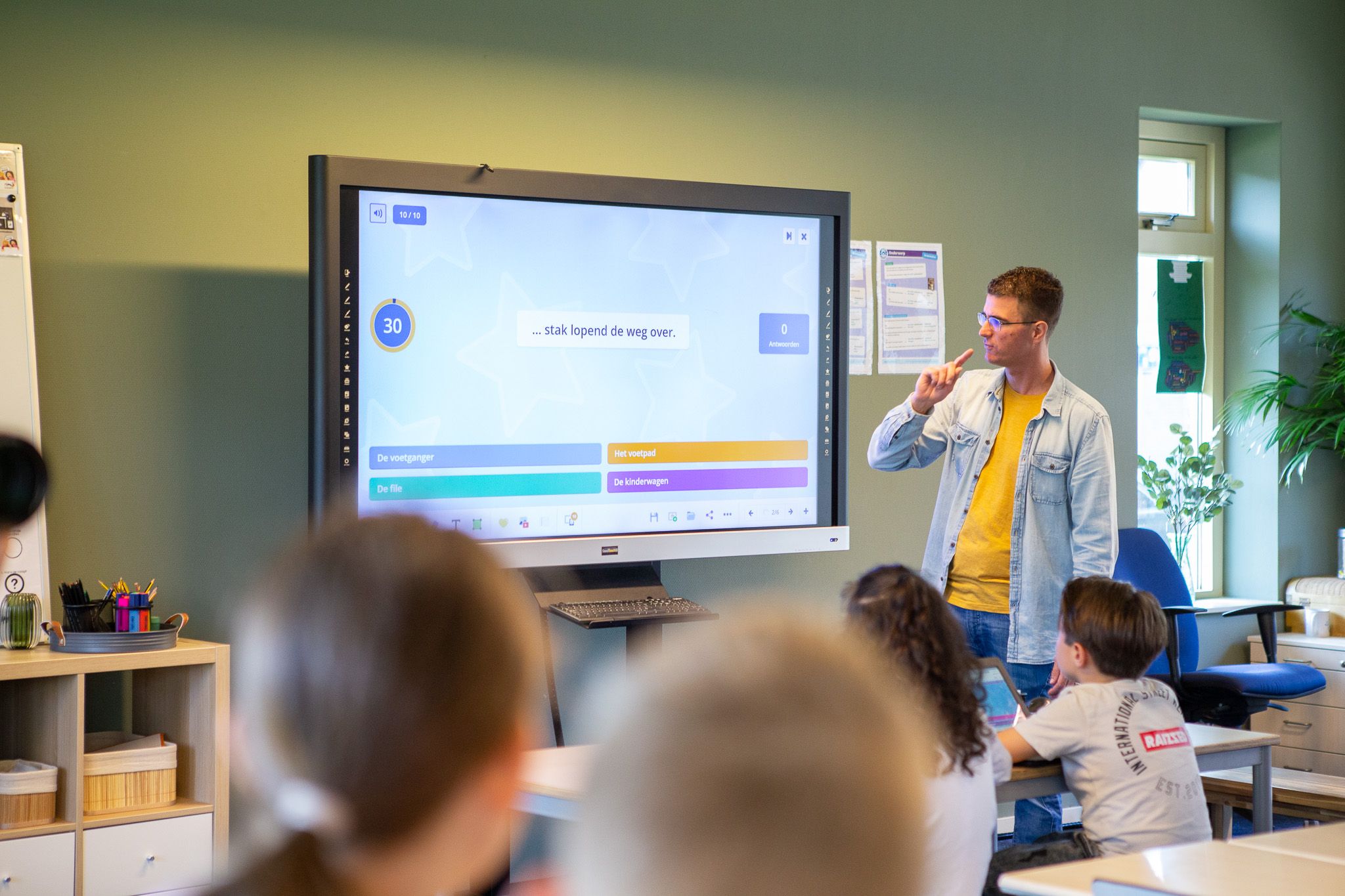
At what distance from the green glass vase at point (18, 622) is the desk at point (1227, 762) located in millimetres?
2018

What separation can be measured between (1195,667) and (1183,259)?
1765 millimetres

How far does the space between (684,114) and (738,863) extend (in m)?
3.67

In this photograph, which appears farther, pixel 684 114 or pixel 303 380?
pixel 684 114

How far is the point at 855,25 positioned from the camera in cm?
426

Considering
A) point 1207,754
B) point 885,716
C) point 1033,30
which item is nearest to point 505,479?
point 1207,754

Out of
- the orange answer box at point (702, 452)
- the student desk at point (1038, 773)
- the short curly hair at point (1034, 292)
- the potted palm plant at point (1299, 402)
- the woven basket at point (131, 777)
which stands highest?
the short curly hair at point (1034, 292)

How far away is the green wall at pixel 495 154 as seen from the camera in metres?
3.12

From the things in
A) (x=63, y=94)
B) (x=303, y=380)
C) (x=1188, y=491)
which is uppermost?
(x=63, y=94)

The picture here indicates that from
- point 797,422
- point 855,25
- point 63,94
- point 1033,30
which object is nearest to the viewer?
point 63,94

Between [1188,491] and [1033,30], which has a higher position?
[1033,30]

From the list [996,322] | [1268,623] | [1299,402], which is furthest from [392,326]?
[1299,402]

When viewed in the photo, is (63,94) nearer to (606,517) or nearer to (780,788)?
(606,517)

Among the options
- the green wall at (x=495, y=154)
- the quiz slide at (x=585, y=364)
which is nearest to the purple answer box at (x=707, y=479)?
the quiz slide at (x=585, y=364)

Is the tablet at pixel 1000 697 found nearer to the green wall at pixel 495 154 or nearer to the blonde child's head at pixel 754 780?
the green wall at pixel 495 154
